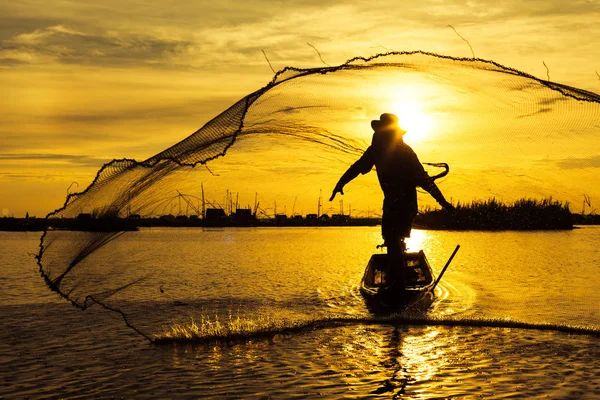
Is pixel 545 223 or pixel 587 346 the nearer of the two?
pixel 587 346

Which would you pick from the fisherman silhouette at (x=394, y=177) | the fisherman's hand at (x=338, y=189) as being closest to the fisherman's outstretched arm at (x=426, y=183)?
the fisherman silhouette at (x=394, y=177)

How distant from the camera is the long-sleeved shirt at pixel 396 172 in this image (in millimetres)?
18125

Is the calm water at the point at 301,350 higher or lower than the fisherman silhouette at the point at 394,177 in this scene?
lower

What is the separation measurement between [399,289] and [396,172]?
333 cm


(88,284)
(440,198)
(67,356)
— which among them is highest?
(440,198)

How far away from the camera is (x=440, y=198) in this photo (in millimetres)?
18797

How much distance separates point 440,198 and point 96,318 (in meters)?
9.32

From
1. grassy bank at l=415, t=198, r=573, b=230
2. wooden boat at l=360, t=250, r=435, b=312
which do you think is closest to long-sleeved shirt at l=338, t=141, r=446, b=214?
wooden boat at l=360, t=250, r=435, b=312

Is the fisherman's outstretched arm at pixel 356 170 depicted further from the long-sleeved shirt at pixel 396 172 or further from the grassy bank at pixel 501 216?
the grassy bank at pixel 501 216

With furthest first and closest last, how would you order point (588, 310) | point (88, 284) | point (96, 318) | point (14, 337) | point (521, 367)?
1. point (588, 310)
2. point (96, 318)
3. point (14, 337)
4. point (88, 284)
5. point (521, 367)

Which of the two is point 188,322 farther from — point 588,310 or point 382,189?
point 588,310

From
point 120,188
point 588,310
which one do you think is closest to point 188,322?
point 120,188

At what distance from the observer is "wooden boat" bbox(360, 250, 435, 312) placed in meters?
20.1

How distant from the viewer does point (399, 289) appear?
2009 cm
